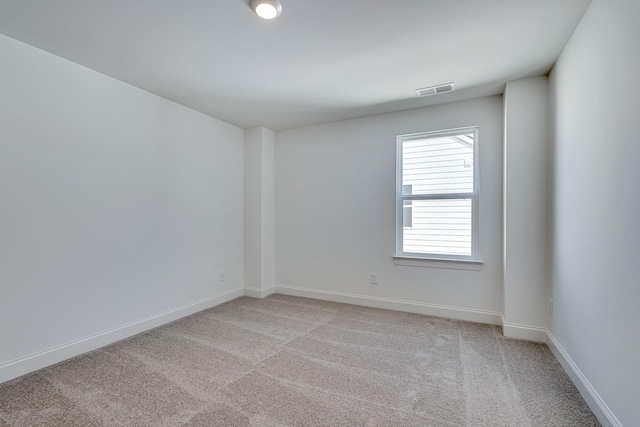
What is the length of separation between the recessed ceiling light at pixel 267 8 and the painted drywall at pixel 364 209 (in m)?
2.16

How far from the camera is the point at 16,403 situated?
1.78 m

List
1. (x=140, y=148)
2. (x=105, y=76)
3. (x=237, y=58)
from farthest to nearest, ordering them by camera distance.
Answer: (x=140, y=148)
(x=105, y=76)
(x=237, y=58)

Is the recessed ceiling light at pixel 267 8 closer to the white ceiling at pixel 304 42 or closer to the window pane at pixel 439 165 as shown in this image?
the white ceiling at pixel 304 42

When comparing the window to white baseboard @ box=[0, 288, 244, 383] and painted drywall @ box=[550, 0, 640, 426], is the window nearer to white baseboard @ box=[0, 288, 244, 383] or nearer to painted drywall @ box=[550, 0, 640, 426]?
painted drywall @ box=[550, 0, 640, 426]

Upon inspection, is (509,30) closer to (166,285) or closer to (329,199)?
(329,199)

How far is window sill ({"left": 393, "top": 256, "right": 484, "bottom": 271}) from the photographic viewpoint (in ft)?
10.4

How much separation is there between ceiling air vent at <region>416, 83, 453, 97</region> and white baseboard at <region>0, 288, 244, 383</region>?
3547 millimetres

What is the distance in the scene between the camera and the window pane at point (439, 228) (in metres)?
3.26

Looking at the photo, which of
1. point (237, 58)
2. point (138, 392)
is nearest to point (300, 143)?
point (237, 58)

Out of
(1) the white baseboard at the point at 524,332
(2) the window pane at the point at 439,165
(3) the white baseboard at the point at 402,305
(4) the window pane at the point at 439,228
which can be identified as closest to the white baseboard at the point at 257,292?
(3) the white baseboard at the point at 402,305

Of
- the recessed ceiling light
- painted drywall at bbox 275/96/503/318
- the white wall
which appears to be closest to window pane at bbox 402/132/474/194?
painted drywall at bbox 275/96/503/318

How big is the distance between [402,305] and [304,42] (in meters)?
3.01

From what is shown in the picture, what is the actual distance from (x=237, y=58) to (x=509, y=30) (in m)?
2.02

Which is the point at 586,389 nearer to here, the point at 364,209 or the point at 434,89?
the point at 364,209
